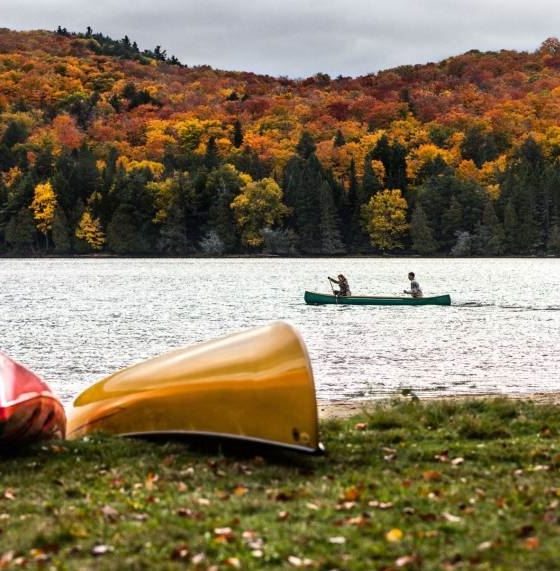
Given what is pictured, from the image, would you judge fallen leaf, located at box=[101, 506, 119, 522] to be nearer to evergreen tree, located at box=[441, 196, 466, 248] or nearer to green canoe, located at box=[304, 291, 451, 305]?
green canoe, located at box=[304, 291, 451, 305]

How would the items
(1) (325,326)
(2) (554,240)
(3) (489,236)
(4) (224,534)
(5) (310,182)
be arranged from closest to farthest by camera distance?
1. (4) (224,534)
2. (1) (325,326)
3. (3) (489,236)
4. (2) (554,240)
5. (5) (310,182)

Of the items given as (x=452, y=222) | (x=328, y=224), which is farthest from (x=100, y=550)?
(x=328, y=224)

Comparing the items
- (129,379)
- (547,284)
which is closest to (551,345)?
(129,379)

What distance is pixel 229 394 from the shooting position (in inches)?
451

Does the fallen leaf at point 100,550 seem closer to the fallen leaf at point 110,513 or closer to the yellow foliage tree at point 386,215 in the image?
the fallen leaf at point 110,513

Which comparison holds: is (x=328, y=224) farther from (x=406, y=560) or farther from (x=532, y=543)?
(x=406, y=560)

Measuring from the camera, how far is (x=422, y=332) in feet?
127

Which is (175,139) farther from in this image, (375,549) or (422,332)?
(375,549)

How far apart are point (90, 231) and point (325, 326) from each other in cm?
10192

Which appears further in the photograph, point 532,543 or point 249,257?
point 249,257

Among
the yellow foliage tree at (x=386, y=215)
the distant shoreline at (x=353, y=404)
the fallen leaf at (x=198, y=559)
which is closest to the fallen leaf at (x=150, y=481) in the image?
the fallen leaf at (x=198, y=559)

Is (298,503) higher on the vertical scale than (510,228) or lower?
lower

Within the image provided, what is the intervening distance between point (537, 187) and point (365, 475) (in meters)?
126

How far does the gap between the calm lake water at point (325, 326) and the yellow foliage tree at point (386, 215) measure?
39.1 meters
